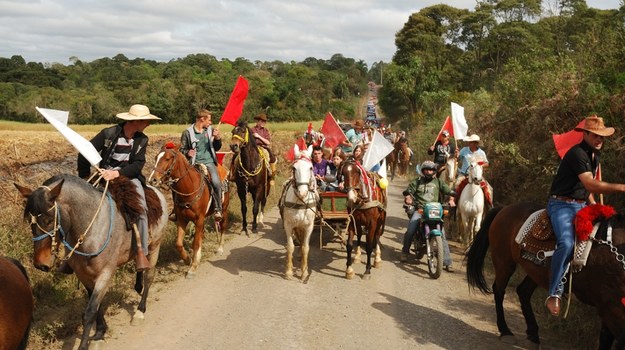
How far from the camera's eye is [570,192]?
530 centimetres

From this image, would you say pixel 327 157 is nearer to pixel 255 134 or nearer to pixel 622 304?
pixel 255 134

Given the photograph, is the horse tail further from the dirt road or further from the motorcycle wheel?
the motorcycle wheel

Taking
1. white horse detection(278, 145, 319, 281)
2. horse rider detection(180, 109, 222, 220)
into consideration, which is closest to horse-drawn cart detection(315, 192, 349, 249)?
white horse detection(278, 145, 319, 281)

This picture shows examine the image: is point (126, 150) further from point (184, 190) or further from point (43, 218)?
point (184, 190)

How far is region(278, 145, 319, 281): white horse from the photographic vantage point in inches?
317

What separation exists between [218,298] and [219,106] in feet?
126

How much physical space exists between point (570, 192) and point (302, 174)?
404cm

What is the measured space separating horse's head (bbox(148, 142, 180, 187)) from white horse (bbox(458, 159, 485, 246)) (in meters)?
5.82

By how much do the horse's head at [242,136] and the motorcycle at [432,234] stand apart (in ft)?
14.5

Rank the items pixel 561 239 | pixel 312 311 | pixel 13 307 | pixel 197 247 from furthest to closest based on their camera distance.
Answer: pixel 197 247 < pixel 312 311 < pixel 561 239 < pixel 13 307

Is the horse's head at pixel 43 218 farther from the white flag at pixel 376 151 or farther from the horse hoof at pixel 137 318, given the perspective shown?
the white flag at pixel 376 151

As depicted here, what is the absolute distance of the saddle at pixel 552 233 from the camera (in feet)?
16.4

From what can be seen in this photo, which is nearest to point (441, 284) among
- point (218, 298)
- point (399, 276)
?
point (399, 276)

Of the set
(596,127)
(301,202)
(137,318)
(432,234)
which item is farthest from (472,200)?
(137,318)
